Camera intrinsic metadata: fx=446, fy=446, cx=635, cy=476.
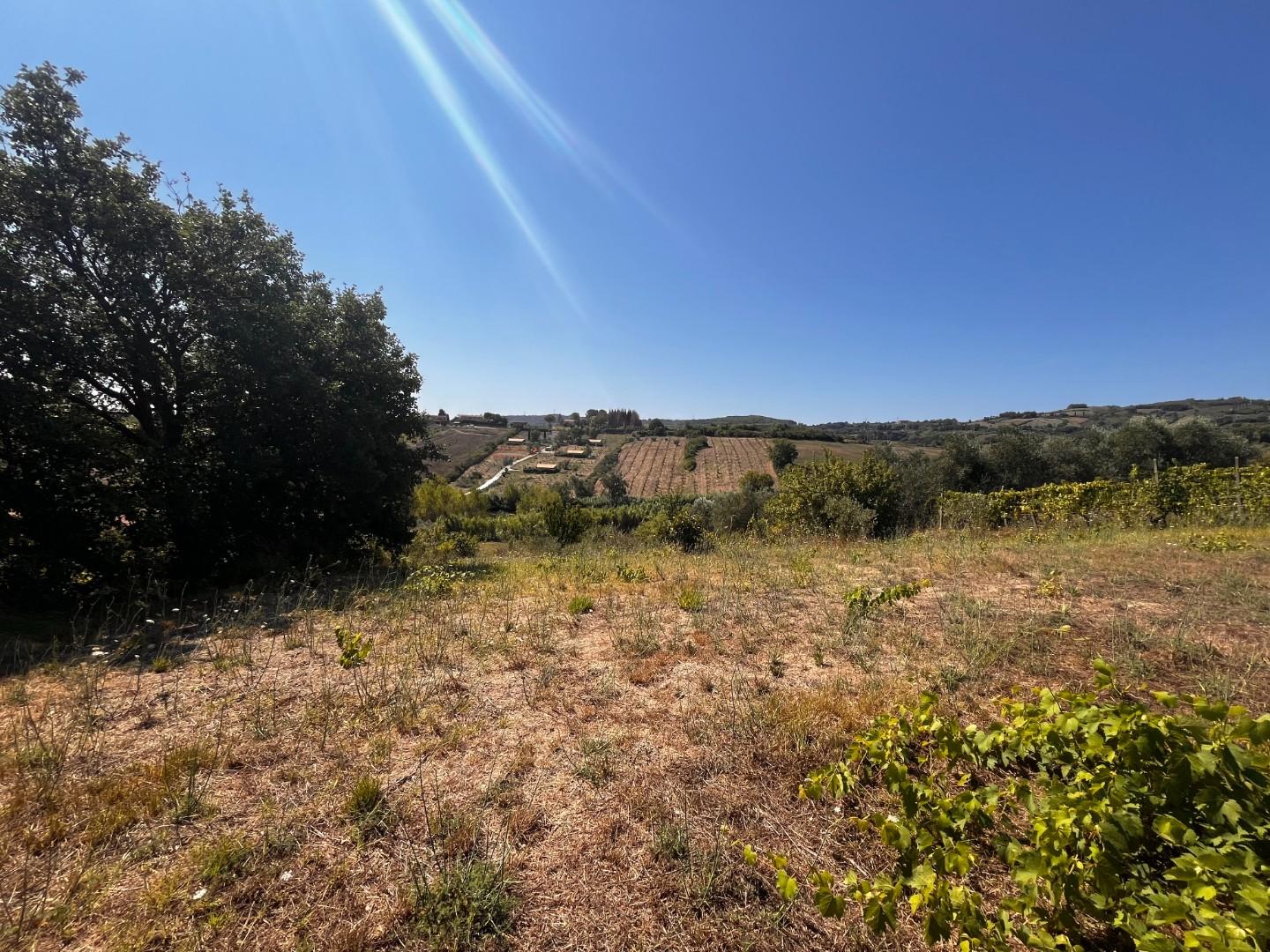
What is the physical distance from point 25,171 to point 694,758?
13.5 metres

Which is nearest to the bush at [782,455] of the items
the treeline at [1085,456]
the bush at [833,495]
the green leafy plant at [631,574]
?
the treeline at [1085,456]

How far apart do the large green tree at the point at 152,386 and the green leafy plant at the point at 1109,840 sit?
1100 centimetres

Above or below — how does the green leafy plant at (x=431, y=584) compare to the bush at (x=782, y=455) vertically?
below

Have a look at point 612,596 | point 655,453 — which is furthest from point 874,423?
point 612,596

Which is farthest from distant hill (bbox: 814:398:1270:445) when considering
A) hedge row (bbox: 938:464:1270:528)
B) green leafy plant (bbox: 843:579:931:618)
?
green leafy plant (bbox: 843:579:931:618)

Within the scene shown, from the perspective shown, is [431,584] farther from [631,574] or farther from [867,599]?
[867,599]

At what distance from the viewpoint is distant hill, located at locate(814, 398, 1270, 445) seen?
140ft

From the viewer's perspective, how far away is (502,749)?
2.81 meters

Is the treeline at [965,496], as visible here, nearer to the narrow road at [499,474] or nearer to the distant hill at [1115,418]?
the distant hill at [1115,418]

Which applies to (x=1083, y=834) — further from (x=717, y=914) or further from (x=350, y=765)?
(x=350, y=765)

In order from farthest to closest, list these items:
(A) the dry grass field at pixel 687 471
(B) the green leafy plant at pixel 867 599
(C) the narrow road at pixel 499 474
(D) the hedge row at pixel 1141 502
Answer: (C) the narrow road at pixel 499 474, (A) the dry grass field at pixel 687 471, (D) the hedge row at pixel 1141 502, (B) the green leafy plant at pixel 867 599

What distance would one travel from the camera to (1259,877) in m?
1.18

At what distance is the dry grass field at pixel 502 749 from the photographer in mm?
1802

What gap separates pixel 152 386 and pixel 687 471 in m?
56.6
